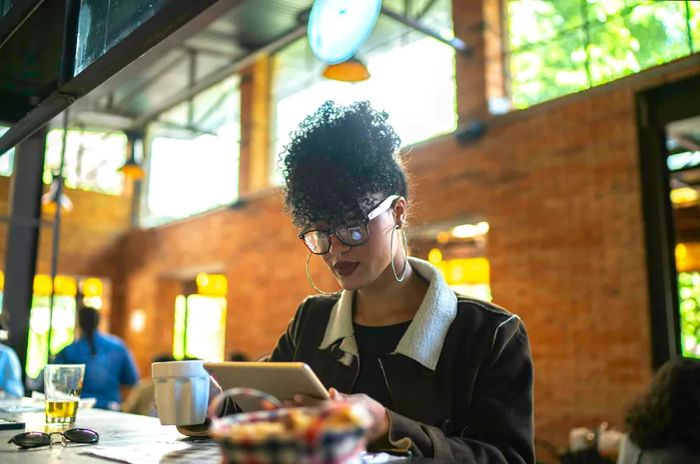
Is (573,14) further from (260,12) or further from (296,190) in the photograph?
(296,190)

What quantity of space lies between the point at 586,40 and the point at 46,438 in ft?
17.2

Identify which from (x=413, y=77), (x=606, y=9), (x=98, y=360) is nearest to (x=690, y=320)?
(x=606, y=9)

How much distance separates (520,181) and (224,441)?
5.38m

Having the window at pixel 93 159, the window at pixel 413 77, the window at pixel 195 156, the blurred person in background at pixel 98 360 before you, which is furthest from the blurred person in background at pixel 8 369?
the window at pixel 93 159

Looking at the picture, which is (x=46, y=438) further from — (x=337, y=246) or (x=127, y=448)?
(x=337, y=246)

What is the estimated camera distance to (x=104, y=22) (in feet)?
4.69

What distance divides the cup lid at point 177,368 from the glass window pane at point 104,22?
62 cm

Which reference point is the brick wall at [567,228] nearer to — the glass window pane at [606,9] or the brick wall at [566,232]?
the brick wall at [566,232]

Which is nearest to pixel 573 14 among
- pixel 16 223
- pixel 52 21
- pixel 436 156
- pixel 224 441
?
pixel 436 156

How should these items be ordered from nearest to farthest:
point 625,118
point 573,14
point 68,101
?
point 68,101 → point 625,118 → point 573,14

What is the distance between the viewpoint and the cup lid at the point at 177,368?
1340 millimetres

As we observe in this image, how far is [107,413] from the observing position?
6.61 ft

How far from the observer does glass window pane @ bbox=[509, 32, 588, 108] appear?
5613mm

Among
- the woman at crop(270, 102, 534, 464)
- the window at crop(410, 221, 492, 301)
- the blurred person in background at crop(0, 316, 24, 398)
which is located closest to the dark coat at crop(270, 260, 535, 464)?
the woman at crop(270, 102, 534, 464)
